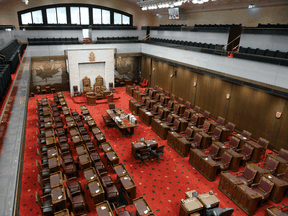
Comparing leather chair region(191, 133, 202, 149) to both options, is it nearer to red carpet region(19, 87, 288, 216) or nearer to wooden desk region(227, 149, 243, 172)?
red carpet region(19, 87, 288, 216)

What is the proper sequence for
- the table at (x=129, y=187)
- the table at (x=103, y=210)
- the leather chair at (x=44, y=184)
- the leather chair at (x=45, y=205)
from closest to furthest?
the table at (x=103, y=210) < the leather chair at (x=45, y=205) < the leather chair at (x=44, y=184) < the table at (x=129, y=187)

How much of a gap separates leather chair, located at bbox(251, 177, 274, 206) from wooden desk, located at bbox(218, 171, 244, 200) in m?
0.58

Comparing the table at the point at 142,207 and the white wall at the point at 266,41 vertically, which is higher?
the white wall at the point at 266,41

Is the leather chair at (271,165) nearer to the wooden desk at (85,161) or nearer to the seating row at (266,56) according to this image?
the seating row at (266,56)

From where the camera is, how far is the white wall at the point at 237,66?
830 cm

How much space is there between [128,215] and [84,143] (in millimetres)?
4431

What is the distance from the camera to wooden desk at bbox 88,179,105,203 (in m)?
5.73

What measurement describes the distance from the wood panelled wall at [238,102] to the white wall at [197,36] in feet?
8.32

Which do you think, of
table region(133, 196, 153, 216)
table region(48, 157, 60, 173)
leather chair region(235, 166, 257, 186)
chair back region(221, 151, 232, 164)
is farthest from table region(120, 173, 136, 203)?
chair back region(221, 151, 232, 164)

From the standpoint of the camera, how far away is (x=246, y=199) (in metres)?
5.88

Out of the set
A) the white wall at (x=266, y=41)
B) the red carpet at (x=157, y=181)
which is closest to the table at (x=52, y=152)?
the red carpet at (x=157, y=181)

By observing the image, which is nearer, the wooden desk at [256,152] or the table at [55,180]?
the table at [55,180]

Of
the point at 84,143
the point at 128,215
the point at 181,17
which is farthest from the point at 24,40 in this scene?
the point at 128,215

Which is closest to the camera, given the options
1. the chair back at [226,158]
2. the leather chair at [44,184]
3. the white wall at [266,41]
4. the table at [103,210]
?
the table at [103,210]
